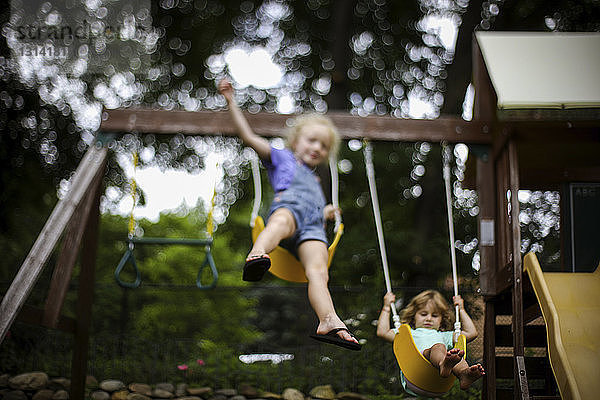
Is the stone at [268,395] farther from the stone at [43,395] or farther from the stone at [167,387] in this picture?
the stone at [43,395]

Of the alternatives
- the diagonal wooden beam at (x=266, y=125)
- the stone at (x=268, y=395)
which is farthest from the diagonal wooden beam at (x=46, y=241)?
the stone at (x=268, y=395)

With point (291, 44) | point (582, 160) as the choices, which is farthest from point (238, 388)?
point (291, 44)

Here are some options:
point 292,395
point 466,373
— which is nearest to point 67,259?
point 292,395

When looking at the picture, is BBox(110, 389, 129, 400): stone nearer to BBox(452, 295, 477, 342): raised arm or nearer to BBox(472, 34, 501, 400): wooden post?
BBox(472, 34, 501, 400): wooden post

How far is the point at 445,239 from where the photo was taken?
27.6 feet

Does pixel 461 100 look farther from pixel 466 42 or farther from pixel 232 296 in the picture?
pixel 232 296

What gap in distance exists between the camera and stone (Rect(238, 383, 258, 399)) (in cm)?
584

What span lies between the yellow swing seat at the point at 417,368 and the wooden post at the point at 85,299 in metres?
2.38

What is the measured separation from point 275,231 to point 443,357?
3.81 ft

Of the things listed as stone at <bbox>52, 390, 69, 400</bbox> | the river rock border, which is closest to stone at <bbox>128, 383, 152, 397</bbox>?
the river rock border

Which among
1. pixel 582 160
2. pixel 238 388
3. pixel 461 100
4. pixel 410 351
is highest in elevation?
pixel 461 100

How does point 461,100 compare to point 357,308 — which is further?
point 461,100

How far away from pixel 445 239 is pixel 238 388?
3648 millimetres

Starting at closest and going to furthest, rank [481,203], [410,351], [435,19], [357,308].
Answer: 1. [410,351]
2. [481,203]
3. [357,308]
4. [435,19]
